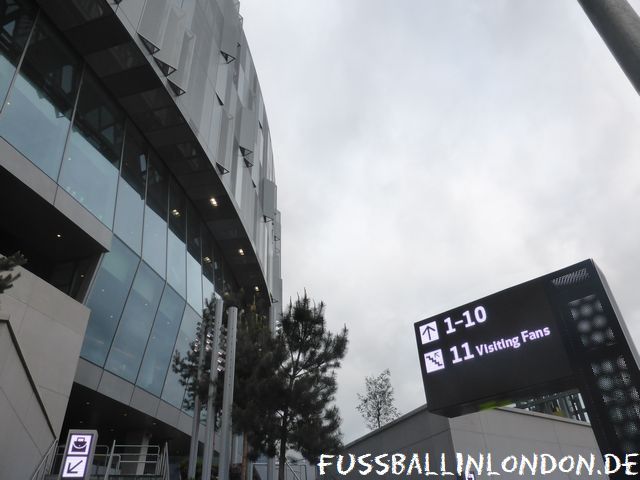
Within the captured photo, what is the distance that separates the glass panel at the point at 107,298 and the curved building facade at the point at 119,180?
5cm

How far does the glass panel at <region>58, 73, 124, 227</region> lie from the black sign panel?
1293 cm

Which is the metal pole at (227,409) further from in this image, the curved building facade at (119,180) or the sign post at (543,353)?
the sign post at (543,353)

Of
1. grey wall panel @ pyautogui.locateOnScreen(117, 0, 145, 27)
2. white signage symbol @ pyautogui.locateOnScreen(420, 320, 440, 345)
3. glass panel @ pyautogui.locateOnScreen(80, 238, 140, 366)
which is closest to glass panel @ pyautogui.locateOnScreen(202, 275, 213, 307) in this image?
glass panel @ pyautogui.locateOnScreen(80, 238, 140, 366)

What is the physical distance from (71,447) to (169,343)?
13146 mm

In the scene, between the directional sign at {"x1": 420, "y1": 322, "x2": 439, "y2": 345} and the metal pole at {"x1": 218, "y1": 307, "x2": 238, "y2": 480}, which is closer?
the directional sign at {"x1": 420, "y1": 322, "x2": 439, "y2": 345}

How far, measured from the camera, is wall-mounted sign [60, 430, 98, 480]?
9.09m

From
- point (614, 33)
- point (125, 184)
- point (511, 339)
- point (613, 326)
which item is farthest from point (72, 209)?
point (614, 33)

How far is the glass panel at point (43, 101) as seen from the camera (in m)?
15.1

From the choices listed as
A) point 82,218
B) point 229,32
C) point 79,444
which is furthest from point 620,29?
point 229,32

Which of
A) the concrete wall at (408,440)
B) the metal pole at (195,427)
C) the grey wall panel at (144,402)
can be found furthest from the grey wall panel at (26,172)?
the concrete wall at (408,440)

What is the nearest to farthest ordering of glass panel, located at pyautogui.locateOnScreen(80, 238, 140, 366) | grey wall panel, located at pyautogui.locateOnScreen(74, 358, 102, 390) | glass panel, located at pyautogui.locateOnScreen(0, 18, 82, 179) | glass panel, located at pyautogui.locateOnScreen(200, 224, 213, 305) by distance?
glass panel, located at pyautogui.locateOnScreen(0, 18, 82, 179) < grey wall panel, located at pyautogui.locateOnScreen(74, 358, 102, 390) < glass panel, located at pyautogui.locateOnScreen(80, 238, 140, 366) < glass panel, located at pyautogui.locateOnScreen(200, 224, 213, 305)

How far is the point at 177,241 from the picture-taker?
23.8 metres

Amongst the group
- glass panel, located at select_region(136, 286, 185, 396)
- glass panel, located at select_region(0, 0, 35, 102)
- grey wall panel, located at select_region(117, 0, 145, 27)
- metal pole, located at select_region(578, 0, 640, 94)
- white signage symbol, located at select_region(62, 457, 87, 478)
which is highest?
grey wall panel, located at select_region(117, 0, 145, 27)

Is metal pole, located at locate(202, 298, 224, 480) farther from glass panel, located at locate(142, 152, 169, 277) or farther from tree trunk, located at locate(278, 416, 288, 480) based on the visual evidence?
glass panel, located at locate(142, 152, 169, 277)
